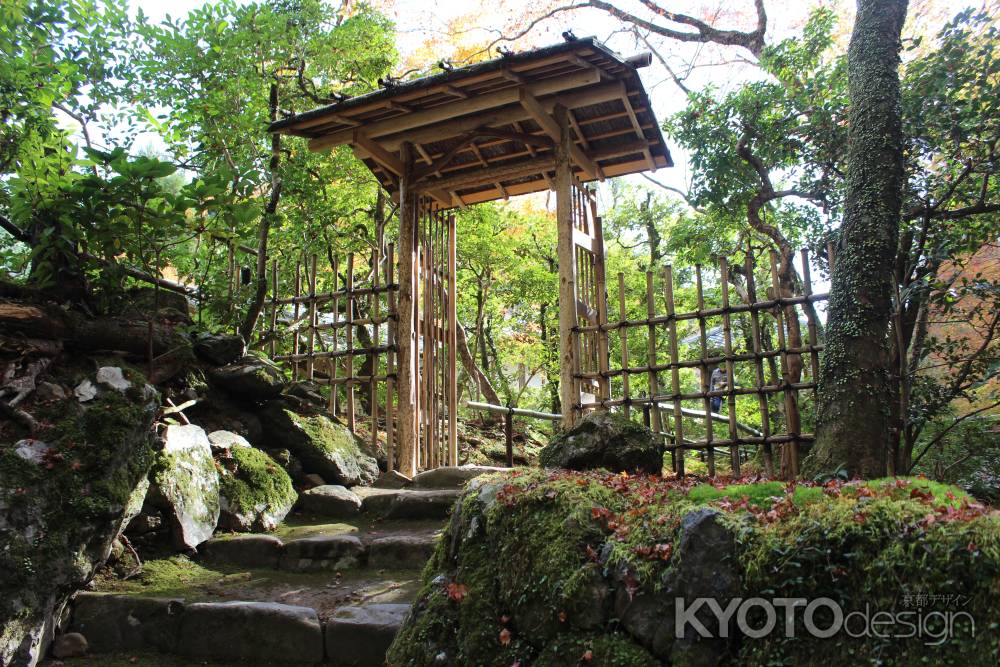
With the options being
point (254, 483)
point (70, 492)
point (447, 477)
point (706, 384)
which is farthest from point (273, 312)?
point (706, 384)

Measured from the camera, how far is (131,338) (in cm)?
584

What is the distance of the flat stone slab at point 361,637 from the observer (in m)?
3.54

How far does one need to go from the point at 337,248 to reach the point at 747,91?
627 centimetres

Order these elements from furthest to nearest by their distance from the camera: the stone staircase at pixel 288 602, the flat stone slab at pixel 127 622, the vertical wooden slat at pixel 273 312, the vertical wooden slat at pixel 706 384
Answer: the vertical wooden slat at pixel 273 312 < the vertical wooden slat at pixel 706 384 < the flat stone slab at pixel 127 622 < the stone staircase at pixel 288 602

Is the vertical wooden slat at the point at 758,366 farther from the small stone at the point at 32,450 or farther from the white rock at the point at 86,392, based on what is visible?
the small stone at the point at 32,450

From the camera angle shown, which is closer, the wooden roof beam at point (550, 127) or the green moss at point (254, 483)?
the green moss at point (254, 483)

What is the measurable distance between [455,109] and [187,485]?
14.3 feet

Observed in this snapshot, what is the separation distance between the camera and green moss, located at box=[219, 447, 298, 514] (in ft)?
17.5

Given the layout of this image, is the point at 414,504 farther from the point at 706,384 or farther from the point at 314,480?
the point at 706,384

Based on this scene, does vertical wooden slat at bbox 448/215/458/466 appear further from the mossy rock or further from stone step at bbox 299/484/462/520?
the mossy rock

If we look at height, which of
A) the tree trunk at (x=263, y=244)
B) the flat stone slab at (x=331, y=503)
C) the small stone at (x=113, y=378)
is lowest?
the flat stone slab at (x=331, y=503)

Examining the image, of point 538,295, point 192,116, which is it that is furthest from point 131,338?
point 538,295

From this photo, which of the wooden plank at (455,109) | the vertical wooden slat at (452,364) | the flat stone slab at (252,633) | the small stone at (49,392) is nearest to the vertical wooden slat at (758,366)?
the wooden plank at (455,109)

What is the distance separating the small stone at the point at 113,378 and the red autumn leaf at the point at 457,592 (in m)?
2.53
